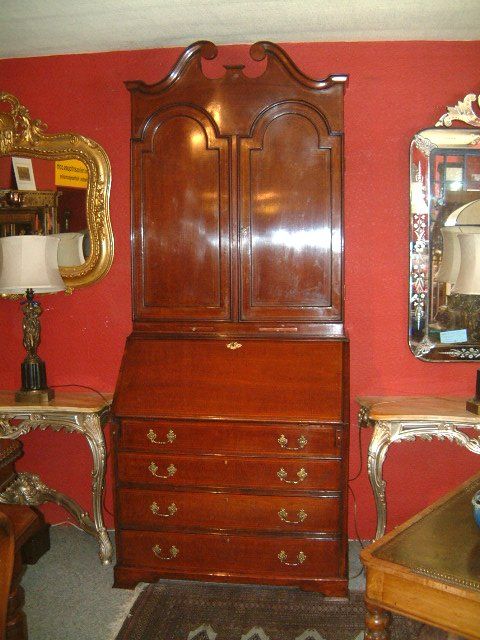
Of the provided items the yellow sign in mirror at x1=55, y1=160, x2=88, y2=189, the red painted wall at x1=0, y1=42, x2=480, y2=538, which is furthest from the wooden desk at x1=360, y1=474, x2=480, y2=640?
the yellow sign in mirror at x1=55, y1=160, x2=88, y2=189

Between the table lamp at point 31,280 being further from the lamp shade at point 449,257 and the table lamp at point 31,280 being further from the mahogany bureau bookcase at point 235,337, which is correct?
the lamp shade at point 449,257

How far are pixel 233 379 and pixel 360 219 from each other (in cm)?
108

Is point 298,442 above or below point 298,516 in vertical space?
above

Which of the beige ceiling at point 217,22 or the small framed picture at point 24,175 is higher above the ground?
the beige ceiling at point 217,22

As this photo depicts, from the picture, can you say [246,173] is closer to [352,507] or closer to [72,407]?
[72,407]

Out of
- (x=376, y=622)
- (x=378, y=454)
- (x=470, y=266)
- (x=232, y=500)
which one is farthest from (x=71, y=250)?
(x=376, y=622)

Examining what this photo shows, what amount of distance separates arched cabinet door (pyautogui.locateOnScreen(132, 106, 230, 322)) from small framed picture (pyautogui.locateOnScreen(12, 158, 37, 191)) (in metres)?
0.70

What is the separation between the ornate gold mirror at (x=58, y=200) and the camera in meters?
2.80

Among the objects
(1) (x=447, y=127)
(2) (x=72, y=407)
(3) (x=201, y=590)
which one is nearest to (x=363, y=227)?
(1) (x=447, y=127)

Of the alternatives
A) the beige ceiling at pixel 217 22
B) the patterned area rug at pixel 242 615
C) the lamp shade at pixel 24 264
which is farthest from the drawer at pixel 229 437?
the beige ceiling at pixel 217 22

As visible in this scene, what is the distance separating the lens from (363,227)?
8.87ft

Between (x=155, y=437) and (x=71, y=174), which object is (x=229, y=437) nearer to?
(x=155, y=437)

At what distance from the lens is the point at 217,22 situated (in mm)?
2447

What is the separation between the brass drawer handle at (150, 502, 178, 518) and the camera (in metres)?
2.29
